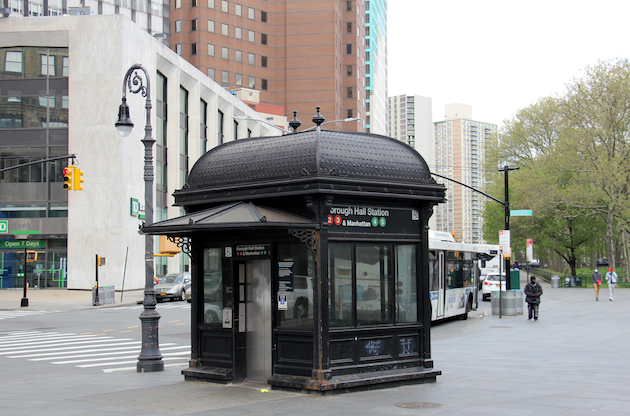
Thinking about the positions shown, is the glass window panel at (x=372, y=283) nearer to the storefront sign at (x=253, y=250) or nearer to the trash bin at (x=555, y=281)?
the storefront sign at (x=253, y=250)

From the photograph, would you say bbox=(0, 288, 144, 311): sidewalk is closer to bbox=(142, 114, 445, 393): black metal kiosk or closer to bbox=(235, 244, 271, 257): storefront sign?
bbox=(142, 114, 445, 393): black metal kiosk

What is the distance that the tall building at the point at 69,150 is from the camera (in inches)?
1784

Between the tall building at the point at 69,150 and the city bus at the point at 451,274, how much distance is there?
26372mm

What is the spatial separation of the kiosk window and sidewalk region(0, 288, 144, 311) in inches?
984

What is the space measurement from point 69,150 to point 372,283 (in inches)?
1549

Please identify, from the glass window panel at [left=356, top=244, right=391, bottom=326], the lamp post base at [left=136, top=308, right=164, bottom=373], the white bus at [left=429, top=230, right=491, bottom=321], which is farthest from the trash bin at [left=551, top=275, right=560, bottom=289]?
the glass window panel at [left=356, top=244, right=391, bottom=326]

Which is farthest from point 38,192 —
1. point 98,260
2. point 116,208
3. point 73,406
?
point 73,406

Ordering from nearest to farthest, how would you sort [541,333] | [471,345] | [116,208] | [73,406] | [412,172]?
[73,406] < [412,172] < [471,345] < [541,333] < [116,208]

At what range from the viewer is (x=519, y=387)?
10914 mm

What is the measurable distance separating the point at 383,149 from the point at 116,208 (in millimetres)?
36655

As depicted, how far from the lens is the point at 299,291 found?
10.8 m

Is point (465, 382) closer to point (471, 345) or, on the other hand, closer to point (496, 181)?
point (471, 345)

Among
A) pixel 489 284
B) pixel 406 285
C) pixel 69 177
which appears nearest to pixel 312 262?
pixel 406 285

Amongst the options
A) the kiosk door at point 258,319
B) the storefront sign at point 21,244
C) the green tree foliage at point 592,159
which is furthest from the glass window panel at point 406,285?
the green tree foliage at point 592,159
